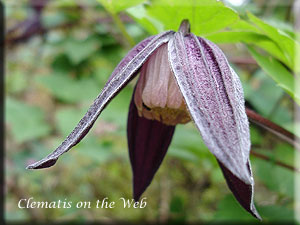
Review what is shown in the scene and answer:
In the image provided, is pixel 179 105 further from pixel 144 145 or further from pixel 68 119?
pixel 68 119

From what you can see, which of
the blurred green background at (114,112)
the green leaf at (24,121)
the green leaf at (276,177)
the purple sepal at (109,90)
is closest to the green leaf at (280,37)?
the blurred green background at (114,112)

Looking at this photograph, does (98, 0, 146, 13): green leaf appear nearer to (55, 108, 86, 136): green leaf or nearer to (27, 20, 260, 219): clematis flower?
(27, 20, 260, 219): clematis flower

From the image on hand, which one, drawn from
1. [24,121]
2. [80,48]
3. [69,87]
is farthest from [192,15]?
[24,121]

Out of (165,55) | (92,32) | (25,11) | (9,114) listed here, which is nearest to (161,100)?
(165,55)

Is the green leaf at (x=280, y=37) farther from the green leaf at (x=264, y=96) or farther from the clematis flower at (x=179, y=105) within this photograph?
the green leaf at (x=264, y=96)

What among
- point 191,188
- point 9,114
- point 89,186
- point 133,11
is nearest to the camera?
point 133,11

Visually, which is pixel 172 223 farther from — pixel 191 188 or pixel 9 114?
pixel 9 114
